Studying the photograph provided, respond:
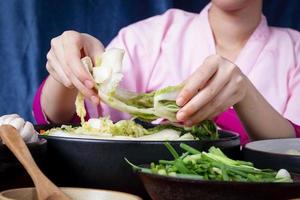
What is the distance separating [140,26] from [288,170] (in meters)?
1.16

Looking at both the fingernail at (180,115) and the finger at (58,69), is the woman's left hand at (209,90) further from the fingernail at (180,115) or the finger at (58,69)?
the finger at (58,69)

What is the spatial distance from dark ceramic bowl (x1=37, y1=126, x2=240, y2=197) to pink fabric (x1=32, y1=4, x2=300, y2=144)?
2.82ft

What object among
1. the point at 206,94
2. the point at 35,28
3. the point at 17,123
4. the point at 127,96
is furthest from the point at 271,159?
the point at 35,28

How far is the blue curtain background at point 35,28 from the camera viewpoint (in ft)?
6.70

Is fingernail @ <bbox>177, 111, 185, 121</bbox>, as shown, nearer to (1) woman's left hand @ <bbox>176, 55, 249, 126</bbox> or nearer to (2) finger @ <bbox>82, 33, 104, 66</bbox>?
(1) woman's left hand @ <bbox>176, 55, 249, 126</bbox>

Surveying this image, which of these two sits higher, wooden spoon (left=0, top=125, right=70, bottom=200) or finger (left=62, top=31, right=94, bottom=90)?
finger (left=62, top=31, right=94, bottom=90)

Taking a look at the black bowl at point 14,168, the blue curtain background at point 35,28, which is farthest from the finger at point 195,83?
the blue curtain background at point 35,28

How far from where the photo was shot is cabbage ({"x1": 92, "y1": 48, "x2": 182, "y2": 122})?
1075mm

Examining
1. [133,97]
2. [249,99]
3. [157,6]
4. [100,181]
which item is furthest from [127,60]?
[100,181]

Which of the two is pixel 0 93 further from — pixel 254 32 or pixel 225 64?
pixel 225 64

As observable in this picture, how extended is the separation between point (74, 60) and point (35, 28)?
0.91 metres

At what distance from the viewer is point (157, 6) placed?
2242mm

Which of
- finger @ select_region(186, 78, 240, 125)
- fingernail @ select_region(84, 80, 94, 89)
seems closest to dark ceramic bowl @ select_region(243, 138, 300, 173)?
finger @ select_region(186, 78, 240, 125)

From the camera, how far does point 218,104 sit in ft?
3.75
